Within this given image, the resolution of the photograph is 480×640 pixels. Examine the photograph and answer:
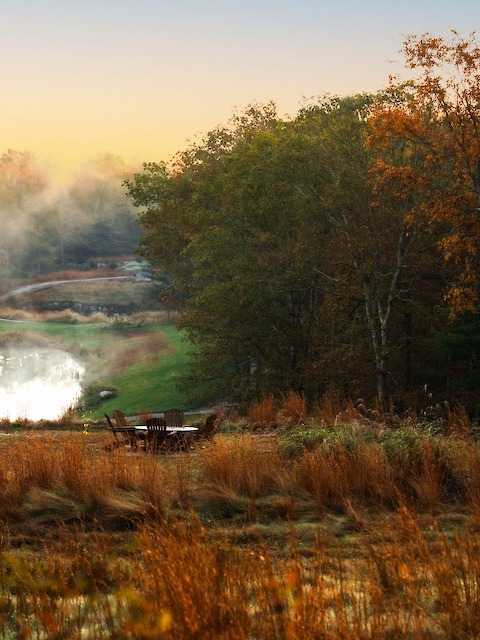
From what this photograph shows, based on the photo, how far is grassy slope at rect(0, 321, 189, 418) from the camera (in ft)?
116

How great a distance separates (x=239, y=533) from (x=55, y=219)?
73347 millimetres

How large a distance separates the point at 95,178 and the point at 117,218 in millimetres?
15497

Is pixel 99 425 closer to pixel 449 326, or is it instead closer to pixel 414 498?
pixel 449 326

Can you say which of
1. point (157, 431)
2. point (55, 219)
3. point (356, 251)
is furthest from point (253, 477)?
point (55, 219)

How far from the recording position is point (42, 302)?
61219 millimetres

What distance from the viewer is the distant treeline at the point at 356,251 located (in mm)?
20547

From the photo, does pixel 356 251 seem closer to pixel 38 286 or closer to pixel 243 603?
pixel 243 603

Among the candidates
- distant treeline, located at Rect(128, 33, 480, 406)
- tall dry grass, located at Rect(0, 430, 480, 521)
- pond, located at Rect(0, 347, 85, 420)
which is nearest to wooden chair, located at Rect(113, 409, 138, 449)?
tall dry grass, located at Rect(0, 430, 480, 521)

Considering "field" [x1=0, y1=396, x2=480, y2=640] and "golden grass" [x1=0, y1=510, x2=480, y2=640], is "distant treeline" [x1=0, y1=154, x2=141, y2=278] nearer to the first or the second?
"field" [x1=0, y1=396, x2=480, y2=640]

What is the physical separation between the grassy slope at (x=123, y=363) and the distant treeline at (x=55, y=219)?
19616 millimetres

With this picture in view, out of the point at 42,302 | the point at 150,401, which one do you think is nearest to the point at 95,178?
the point at 42,302

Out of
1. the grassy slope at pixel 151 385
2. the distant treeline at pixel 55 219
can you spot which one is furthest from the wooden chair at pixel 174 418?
the distant treeline at pixel 55 219

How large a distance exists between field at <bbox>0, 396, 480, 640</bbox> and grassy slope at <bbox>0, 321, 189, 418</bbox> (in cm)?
2014

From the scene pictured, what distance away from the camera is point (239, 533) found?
7129 mm
